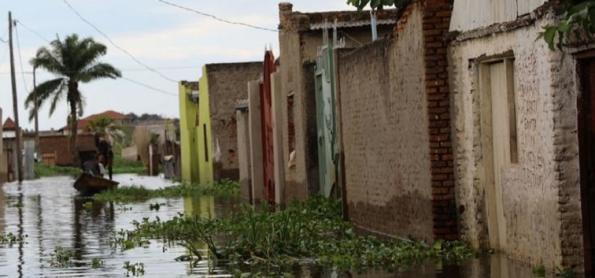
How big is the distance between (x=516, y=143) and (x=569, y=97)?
5.92 ft

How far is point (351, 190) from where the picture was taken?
22.3m

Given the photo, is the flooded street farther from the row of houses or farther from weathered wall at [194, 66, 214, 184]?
weathered wall at [194, 66, 214, 184]

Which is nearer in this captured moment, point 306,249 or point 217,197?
point 306,249

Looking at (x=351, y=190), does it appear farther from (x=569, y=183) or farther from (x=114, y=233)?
(x=569, y=183)

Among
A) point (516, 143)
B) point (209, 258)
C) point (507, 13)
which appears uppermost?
point (507, 13)

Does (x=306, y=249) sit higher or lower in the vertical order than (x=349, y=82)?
lower

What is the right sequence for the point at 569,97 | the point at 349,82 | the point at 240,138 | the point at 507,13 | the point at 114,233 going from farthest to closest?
the point at 240,138 < the point at 114,233 < the point at 349,82 < the point at 507,13 < the point at 569,97

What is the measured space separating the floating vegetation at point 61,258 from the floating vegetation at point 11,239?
263 cm

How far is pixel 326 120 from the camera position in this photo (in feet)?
81.1

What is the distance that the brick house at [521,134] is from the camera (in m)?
13.0

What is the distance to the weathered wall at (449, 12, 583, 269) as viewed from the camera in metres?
13.1

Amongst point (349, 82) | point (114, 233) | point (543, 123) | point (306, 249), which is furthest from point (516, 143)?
point (114, 233)

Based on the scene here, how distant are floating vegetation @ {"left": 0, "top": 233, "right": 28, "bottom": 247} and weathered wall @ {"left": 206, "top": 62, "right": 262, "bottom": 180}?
24.5 m

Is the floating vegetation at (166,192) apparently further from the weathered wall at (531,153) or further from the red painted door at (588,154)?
the red painted door at (588,154)
